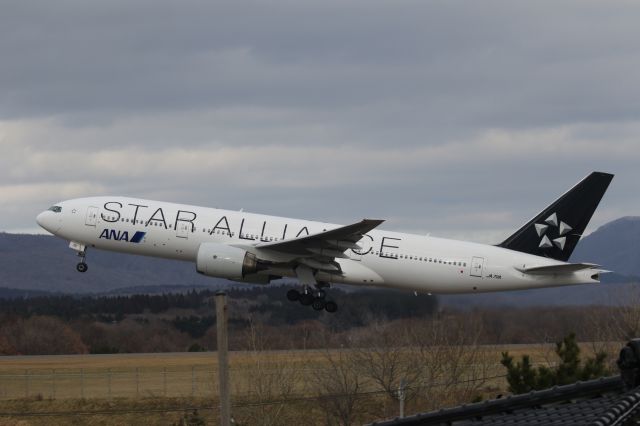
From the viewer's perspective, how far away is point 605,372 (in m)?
40.2

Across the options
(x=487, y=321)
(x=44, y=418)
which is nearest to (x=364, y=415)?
(x=487, y=321)

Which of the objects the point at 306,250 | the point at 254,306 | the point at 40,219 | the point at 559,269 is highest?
the point at 40,219

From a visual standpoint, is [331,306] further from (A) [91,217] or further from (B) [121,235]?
(A) [91,217]

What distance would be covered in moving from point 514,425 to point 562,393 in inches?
53.9

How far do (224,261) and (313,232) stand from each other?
4007 mm

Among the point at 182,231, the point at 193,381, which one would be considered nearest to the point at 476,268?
the point at 182,231

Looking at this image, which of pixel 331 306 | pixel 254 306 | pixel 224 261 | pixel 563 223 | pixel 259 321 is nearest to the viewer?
pixel 224 261

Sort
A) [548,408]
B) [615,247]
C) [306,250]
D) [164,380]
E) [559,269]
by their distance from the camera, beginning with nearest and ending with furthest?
[548,408] → [306,250] → [559,269] → [164,380] → [615,247]

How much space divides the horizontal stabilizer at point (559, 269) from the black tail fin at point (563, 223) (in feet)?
7.33

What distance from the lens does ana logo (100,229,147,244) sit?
49.7 metres

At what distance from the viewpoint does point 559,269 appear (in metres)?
50.1

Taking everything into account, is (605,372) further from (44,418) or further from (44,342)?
(44,342)

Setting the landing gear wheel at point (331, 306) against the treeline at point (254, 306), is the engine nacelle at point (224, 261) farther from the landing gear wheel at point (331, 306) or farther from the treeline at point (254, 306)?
the treeline at point (254, 306)

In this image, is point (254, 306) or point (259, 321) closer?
point (259, 321)
